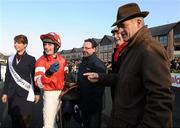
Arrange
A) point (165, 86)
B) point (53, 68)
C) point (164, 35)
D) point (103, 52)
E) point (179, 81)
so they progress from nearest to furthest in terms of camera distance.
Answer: point (165, 86) → point (53, 68) → point (179, 81) → point (164, 35) → point (103, 52)

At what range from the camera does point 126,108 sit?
2.70m

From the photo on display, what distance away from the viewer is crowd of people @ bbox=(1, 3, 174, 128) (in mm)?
2467

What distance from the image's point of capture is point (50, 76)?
4934 mm

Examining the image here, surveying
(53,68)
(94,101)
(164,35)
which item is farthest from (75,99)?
(164,35)

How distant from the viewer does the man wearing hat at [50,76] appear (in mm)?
4934

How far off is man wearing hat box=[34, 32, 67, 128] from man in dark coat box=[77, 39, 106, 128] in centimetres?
65

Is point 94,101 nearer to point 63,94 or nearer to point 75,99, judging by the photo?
point 75,99

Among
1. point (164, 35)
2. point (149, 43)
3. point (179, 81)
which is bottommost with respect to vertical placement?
point (179, 81)

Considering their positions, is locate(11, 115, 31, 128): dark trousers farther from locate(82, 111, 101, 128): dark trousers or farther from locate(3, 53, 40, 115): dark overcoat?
locate(82, 111, 101, 128): dark trousers

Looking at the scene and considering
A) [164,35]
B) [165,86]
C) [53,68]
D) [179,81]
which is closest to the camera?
[165,86]

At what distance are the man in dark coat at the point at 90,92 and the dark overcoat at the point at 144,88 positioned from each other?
8.91 ft

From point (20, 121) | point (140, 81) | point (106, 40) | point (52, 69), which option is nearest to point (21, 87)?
point (20, 121)

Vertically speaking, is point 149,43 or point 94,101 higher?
point 149,43

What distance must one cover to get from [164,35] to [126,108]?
75.9 m
